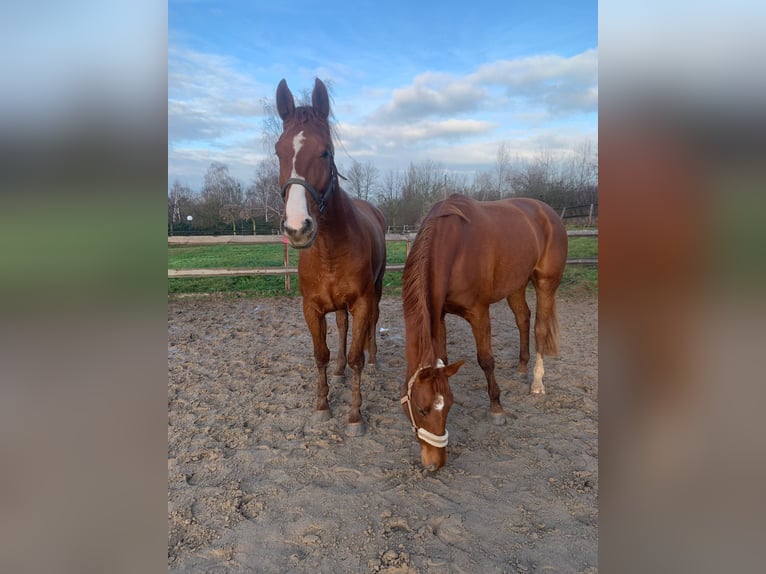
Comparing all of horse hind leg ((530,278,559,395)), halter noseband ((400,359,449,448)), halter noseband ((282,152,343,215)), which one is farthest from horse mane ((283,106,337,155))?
horse hind leg ((530,278,559,395))

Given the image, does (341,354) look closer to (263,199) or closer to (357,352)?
(357,352)

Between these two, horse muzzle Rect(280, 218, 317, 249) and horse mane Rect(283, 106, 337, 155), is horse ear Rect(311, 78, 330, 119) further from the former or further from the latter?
horse muzzle Rect(280, 218, 317, 249)

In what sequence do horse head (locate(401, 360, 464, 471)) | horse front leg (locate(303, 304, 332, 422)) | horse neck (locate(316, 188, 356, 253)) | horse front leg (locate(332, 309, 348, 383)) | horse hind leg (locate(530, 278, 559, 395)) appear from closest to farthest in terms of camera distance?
horse head (locate(401, 360, 464, 471)) → horse neck (locate(316, 188, 356, 253)) → horse front leg (locate(303, 304, 332, 422)) → horse hind leg (locate(530, 278, 559, 395)) → horse front leg (locate(332, 309, 348, 383))

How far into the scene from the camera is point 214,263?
9336mm

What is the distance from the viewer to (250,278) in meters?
9.42

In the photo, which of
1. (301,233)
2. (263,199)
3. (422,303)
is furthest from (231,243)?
(422,303)

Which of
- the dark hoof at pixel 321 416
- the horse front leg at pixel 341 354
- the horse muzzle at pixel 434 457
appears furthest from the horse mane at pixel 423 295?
the horse front leg at pixel 341 354

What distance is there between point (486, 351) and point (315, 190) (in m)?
1.93

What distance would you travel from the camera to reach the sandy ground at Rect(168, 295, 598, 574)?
202 centimetres

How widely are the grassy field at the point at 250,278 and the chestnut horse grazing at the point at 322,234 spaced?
5.33m

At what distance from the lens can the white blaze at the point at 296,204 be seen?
2273 millimetres
